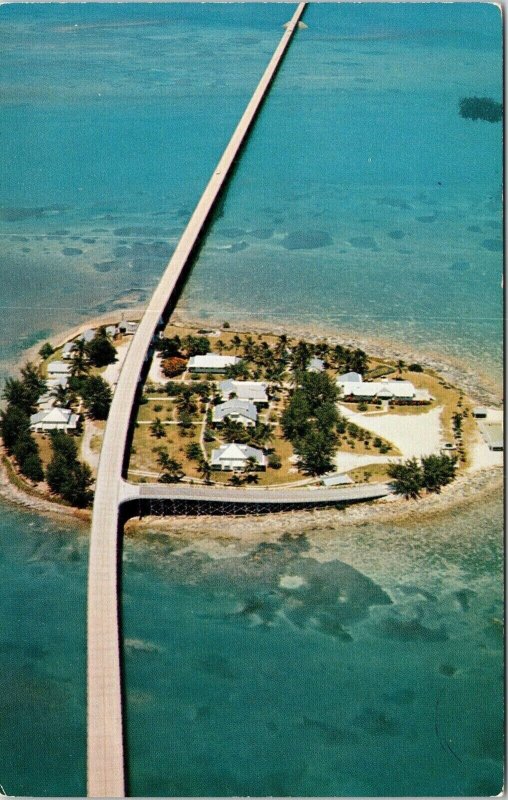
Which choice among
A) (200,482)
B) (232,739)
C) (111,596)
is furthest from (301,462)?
(232,739)

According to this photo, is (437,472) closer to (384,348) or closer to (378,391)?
(378,391)

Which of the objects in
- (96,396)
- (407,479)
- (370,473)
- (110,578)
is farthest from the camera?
(96,396)

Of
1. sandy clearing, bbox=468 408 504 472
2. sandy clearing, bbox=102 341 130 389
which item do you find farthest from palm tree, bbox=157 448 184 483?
sandy clearing, bbox=468 408 504 472

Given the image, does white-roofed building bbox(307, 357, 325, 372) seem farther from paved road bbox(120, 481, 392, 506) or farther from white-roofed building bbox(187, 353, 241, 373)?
paved road bbox(120, 481, 392, 506)

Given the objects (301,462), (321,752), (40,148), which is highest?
(40,148)

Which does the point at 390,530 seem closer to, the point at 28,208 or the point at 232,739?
the point at 232,739

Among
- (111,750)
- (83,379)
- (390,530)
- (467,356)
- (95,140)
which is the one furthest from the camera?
(95,140)

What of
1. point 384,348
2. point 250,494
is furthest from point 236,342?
point 250,494
